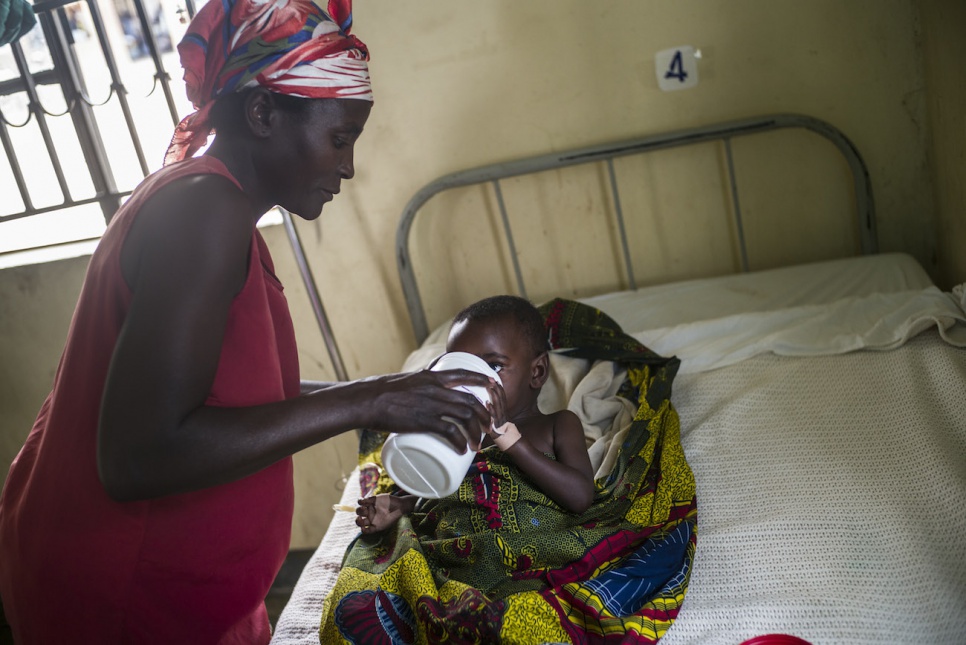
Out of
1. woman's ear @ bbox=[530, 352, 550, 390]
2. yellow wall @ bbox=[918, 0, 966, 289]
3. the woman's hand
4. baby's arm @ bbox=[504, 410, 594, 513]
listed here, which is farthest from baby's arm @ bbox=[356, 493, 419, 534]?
yellow wall @ bbox=[918, 0, 966, 289]

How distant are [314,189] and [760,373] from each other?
1.31 meters

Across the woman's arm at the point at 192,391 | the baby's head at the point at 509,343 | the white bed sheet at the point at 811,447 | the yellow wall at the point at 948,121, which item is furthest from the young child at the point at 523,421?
the yellow wall at the point at 948,121

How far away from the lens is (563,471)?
1656mm

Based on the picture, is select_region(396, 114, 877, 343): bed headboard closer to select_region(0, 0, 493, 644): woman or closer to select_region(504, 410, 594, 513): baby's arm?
select_region(504, 410, 594, 513): baby's arm

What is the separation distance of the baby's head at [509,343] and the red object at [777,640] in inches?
30.4

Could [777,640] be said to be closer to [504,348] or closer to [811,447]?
[811,447]

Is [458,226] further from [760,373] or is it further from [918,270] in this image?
[918,270]

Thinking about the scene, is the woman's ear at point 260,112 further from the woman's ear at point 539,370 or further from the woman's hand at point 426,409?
the woman's ear at point 539,370

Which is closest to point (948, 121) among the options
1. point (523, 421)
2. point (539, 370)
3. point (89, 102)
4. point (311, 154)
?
point (539, 370)

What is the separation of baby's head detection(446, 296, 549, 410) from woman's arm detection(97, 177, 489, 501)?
2.73 ft

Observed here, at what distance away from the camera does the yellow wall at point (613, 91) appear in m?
2.36

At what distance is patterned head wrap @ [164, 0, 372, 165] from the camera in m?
1.19

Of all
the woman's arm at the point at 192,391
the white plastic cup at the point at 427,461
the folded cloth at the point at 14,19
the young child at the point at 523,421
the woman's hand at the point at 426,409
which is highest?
the folded cloth at the point at 14,19

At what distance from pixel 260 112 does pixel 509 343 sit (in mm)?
882
